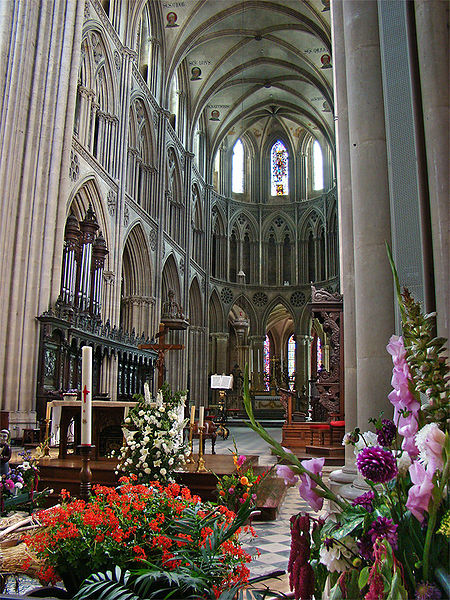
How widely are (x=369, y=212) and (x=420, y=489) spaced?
2.74 metres

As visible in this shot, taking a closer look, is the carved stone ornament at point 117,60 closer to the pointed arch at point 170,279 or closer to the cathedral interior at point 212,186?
the cathedral interior at point 212,186

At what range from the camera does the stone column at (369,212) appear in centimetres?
335

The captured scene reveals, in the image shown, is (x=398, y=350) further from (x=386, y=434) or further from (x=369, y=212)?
(x=369, y=212)

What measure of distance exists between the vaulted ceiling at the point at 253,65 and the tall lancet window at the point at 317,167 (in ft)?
2.81

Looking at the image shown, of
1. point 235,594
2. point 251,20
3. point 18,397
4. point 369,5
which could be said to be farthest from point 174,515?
point 251,20

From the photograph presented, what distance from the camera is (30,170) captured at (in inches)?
477

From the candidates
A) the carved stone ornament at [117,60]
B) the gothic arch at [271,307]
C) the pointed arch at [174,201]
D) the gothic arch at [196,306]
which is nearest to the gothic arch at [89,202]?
Result: the carved stone ornament at [117,60]

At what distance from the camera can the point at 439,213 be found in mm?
2439

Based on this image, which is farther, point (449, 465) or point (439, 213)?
point (439, 213)

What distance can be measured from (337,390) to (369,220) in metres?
7.60

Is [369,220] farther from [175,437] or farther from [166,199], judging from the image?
[166,199]

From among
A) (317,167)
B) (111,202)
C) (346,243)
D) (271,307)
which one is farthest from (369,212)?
(317,167)

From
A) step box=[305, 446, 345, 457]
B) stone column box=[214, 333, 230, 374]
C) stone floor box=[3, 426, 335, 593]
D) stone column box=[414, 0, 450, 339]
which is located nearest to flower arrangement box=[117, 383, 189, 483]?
stone floor box=[3, 426, 335, 593]

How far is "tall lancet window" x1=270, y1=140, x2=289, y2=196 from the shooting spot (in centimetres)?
3350
